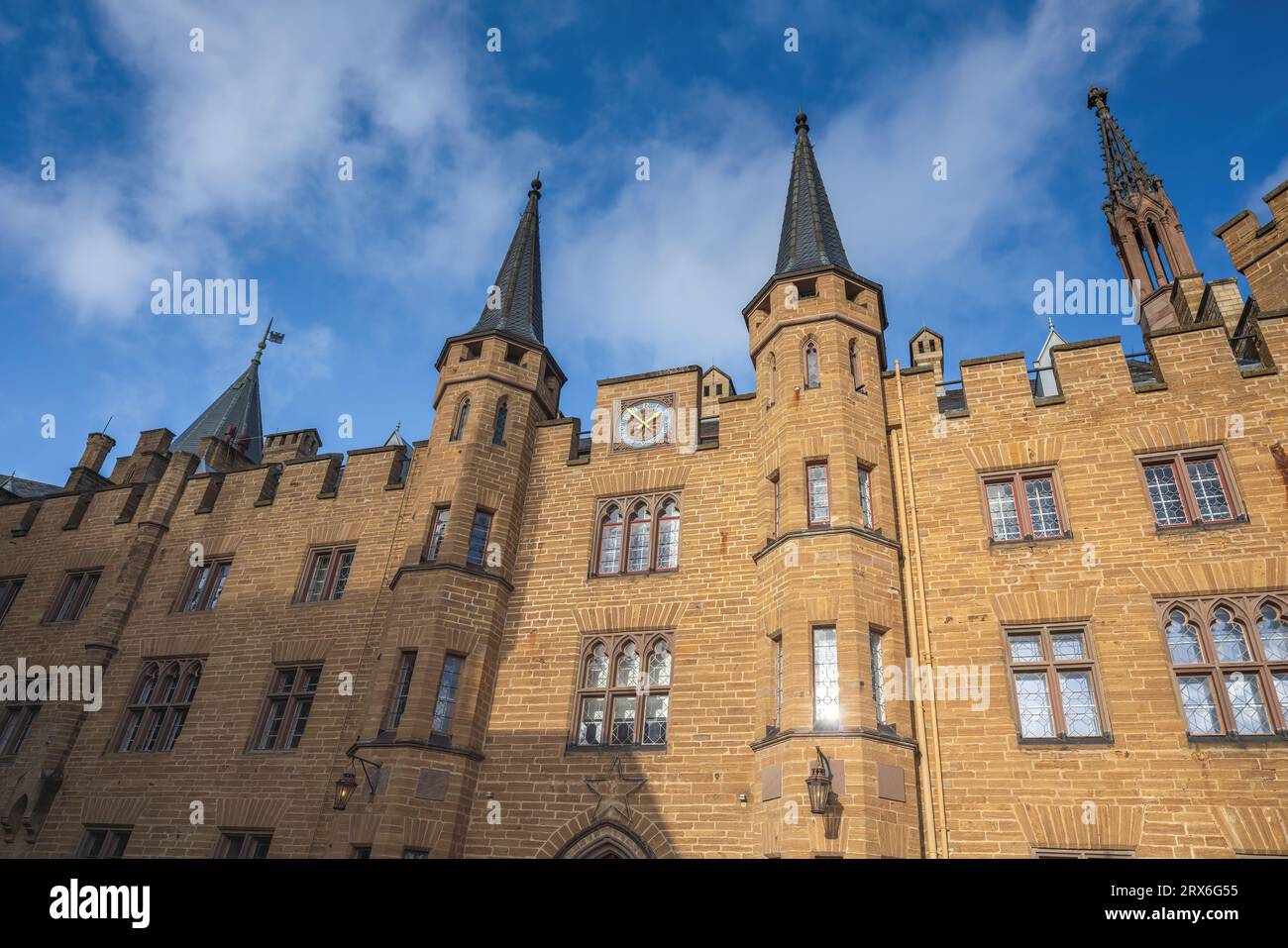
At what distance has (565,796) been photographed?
41.4 feet

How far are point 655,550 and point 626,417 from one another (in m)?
3.25

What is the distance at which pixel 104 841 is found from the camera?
1514 cm

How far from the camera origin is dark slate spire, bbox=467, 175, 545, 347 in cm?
1827

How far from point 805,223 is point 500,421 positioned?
7847 mm

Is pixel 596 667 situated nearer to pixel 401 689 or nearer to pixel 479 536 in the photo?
pixel 401 689

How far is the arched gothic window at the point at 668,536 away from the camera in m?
14.6

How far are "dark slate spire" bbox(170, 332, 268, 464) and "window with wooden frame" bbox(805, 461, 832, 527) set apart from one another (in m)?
20.7

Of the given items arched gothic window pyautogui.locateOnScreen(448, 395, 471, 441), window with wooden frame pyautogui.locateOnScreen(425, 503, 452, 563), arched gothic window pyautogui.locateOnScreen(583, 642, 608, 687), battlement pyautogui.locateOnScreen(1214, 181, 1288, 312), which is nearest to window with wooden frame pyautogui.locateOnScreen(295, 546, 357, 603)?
window with wooden frame pyautogui.locateOnScreen(425, 503, 452, 563)

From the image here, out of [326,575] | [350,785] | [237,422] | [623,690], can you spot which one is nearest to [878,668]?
[623,690]

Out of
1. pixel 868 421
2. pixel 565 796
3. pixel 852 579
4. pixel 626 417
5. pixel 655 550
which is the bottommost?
pixel 565 796

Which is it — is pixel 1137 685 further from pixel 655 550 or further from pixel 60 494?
pixel 60 494

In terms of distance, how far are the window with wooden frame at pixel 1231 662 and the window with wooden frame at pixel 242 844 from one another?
1464cm

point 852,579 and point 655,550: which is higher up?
point 655,550
